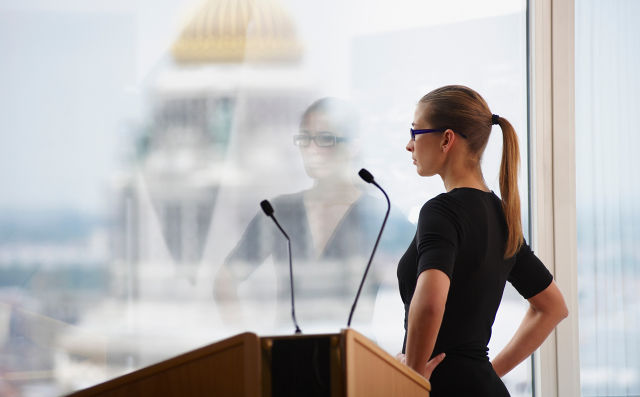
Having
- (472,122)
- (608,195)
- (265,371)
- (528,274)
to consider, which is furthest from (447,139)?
(608,195)

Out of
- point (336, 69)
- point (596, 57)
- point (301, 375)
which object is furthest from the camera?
point (596, 57)

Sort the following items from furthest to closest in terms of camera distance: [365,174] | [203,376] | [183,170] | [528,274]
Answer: [183,170]
[528,274]
[365,174]
[203,376]

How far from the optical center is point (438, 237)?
5.08ft

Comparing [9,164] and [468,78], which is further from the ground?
[468,78]

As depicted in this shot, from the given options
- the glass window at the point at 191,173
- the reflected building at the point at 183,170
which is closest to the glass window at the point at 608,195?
the glass window at the point at 191,173

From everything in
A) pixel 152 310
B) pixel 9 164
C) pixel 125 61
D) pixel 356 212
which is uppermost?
pixel 125 61

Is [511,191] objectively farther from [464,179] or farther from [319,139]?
[319,139]

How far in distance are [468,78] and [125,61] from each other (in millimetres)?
1482

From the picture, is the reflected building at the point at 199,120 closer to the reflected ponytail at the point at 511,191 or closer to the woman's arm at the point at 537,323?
the reflected ponytail at the point at 511,191

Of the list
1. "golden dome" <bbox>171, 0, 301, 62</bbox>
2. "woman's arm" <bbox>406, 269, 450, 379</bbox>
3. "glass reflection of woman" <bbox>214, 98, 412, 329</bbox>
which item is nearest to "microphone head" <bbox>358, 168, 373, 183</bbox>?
"woman's arm" <bbox>406, 269, 450, 379</bbox>

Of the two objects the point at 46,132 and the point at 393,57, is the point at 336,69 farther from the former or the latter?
the point at 46,132

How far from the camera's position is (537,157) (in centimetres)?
285

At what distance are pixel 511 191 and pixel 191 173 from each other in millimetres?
1393

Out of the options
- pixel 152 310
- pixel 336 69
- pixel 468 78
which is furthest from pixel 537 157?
pixel 152 310
